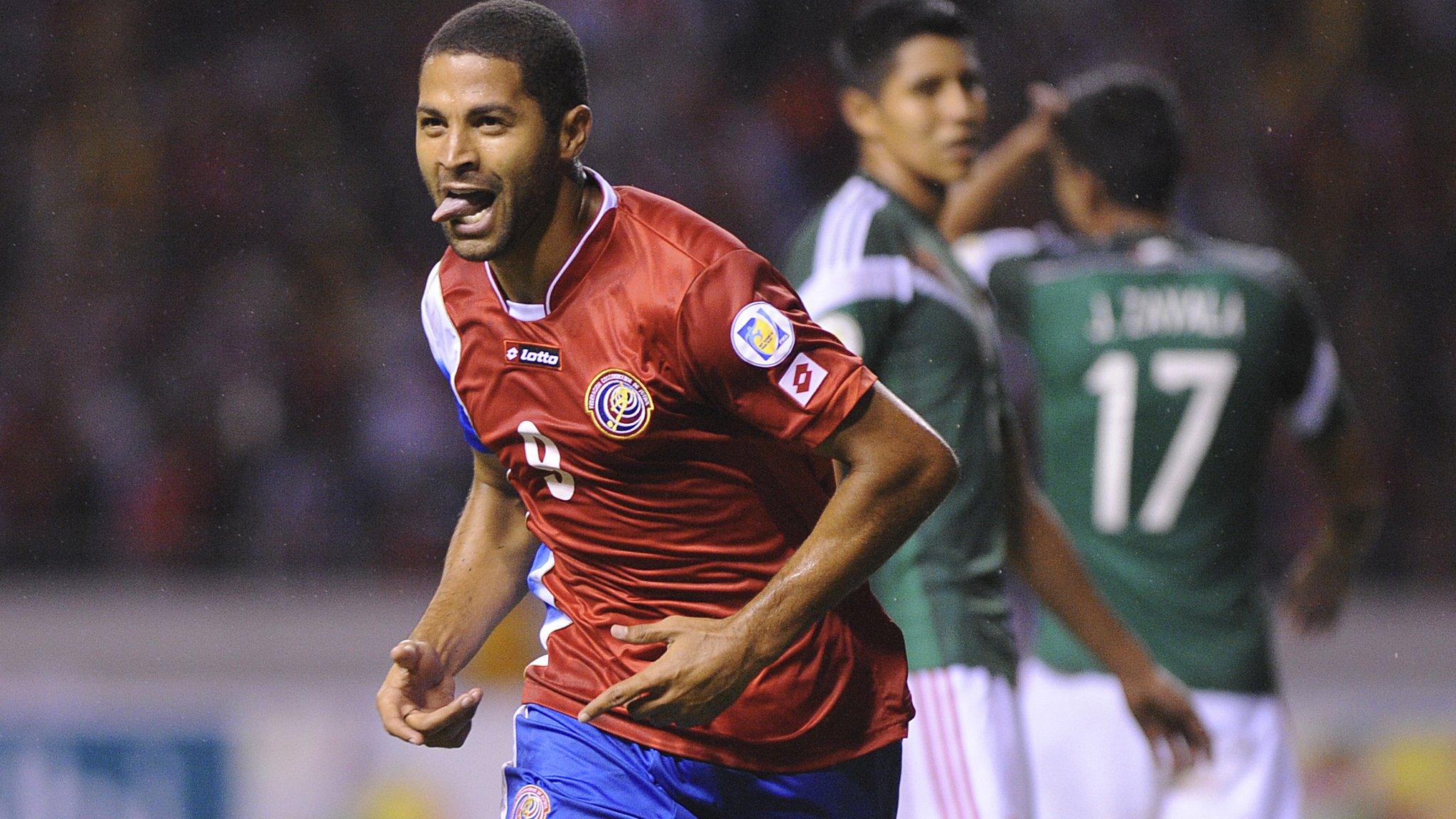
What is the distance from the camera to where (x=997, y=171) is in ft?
18.0

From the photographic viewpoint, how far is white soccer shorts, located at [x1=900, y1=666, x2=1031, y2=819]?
4023 millimetres

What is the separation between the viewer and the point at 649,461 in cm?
282

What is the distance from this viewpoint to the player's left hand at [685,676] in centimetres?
249

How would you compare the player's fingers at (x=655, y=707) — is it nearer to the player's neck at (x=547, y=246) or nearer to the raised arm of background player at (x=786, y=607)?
the raised arm of background player at (x=786, y=607)

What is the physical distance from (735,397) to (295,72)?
8767 millimetres

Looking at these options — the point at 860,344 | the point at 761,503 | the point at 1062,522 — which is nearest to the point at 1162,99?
the point at 1062,522

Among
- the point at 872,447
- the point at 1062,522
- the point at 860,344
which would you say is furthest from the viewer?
the point at 1062,522

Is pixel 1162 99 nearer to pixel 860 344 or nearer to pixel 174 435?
pixel 860 344

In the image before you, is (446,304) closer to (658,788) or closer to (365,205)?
(658,788)

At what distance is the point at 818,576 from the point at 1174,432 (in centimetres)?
269

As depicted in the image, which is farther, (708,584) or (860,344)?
(860,344)

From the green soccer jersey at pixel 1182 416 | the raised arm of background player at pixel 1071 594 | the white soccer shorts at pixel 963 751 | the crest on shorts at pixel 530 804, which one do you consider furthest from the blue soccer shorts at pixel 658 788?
the green soccer jersey at pixel 1182 416

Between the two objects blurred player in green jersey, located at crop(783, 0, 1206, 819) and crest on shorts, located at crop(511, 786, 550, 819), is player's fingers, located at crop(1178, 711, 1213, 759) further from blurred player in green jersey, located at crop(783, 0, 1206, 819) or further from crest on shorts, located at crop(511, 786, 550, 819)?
crest on shorts, located at crop(511, 786, 550, 819)

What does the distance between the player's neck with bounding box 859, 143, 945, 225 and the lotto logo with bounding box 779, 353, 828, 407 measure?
5.45 ft
